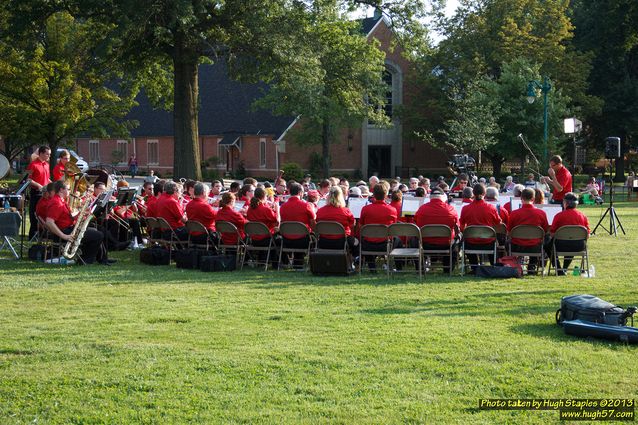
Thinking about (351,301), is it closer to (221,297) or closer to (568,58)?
(221,297)

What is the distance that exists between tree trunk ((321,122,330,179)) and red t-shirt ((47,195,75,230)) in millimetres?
32497

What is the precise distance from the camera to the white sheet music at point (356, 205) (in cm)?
1515

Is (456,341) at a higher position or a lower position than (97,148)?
lower

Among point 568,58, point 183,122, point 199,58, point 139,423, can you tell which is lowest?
point 139,423

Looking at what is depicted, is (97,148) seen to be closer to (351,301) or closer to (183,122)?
(183,122)

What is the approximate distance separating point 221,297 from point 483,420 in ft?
18.9

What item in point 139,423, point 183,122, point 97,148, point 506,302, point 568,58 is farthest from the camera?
point 97,148

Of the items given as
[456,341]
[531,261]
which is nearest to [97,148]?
[531,261]

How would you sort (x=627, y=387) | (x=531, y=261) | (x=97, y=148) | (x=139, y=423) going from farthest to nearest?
1. (x=97, y=148)
2. (x=531, y=261)
3. (x=627, y=387)
4. (x=139, y=423)

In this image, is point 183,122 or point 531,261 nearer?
point 531,261

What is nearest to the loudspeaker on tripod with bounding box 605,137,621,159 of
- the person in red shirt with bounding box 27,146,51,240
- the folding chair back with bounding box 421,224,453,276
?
the folding chair back with bounding box 421,224,453,276

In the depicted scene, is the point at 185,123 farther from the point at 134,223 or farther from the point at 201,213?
the point at 201,213

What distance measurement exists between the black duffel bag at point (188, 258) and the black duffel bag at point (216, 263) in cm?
24

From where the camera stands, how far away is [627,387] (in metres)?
6.72
